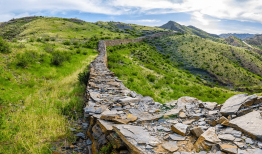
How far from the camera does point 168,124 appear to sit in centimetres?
410

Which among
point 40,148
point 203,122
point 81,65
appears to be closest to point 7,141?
point 40,148

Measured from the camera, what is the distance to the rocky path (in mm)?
2980

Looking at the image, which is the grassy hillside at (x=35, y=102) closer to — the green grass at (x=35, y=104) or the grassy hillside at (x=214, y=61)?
the green grass at (x=35, y=104)

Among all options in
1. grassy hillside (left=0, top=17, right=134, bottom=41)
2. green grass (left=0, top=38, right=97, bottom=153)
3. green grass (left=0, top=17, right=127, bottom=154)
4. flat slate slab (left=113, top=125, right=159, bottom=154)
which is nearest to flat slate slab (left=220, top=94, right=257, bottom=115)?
flat slate slab (left=113, top=125, right=159, bottom=154)

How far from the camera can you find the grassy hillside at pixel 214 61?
29.1m

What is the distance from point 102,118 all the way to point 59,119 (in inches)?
91.5

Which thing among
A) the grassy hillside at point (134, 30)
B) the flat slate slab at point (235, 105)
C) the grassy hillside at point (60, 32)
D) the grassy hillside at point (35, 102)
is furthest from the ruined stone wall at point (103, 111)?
the grassy hillside at point (134, 30)

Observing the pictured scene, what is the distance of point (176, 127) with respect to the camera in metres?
3.69

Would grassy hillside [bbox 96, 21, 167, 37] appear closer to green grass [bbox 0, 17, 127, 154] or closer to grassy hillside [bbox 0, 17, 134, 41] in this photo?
grassy hillside [bbox 0, 17, 134, 41]

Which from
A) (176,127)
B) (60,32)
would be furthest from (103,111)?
(60,32)

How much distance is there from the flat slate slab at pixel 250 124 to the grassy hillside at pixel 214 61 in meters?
25.4

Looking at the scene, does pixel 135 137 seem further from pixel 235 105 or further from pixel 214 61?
pixel 214 61

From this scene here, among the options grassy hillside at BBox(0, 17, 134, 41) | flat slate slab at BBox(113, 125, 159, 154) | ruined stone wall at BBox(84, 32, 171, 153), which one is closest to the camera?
flat slate slab at BBox(113, 125, 159, 154)

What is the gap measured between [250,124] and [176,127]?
→ 1.58m
